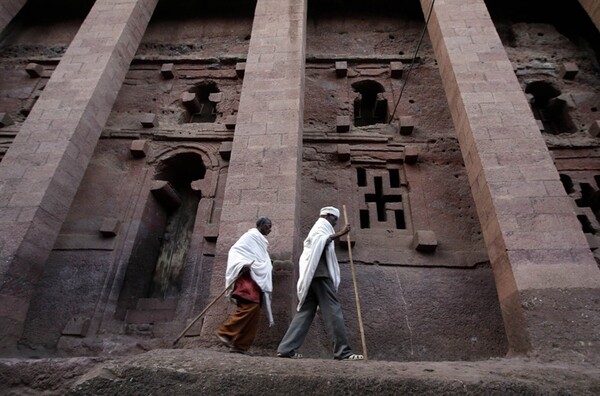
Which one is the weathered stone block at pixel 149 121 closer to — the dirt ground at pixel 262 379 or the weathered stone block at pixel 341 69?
the weathered stone block at pixel 341 69

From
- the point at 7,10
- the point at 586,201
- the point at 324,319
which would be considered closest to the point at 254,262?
the point at 324,319

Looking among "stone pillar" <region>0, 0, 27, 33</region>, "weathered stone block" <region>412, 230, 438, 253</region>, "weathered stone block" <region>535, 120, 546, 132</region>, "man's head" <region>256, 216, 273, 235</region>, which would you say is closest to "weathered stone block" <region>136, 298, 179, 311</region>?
"man's head" <region>256, 216, 273, 235</region>

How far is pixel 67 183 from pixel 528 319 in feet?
21.2

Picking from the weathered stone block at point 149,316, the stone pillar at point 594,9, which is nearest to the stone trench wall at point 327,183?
the weathered stone block at point 149,316

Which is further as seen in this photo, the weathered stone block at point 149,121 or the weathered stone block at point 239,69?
the weathered stone block at point 239,69

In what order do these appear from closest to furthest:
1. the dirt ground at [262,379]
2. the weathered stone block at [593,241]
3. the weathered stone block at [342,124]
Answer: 1. the dirt ground at [262,379]
2. the weathered stone block at [593,241]
3. the weathered stone block at [342,124]

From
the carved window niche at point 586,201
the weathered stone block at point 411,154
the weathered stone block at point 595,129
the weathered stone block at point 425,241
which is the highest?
the weathered stone block at point 595,129

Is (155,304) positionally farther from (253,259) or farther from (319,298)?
(319,298)

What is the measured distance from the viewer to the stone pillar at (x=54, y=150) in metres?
5.33

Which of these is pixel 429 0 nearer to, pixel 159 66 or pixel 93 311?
pixel 159 66

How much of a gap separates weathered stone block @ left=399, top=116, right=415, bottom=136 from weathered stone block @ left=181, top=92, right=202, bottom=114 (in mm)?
4529

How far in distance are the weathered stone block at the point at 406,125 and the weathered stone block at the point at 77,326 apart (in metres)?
6.35

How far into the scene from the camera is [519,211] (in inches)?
201

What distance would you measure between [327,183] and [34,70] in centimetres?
780
